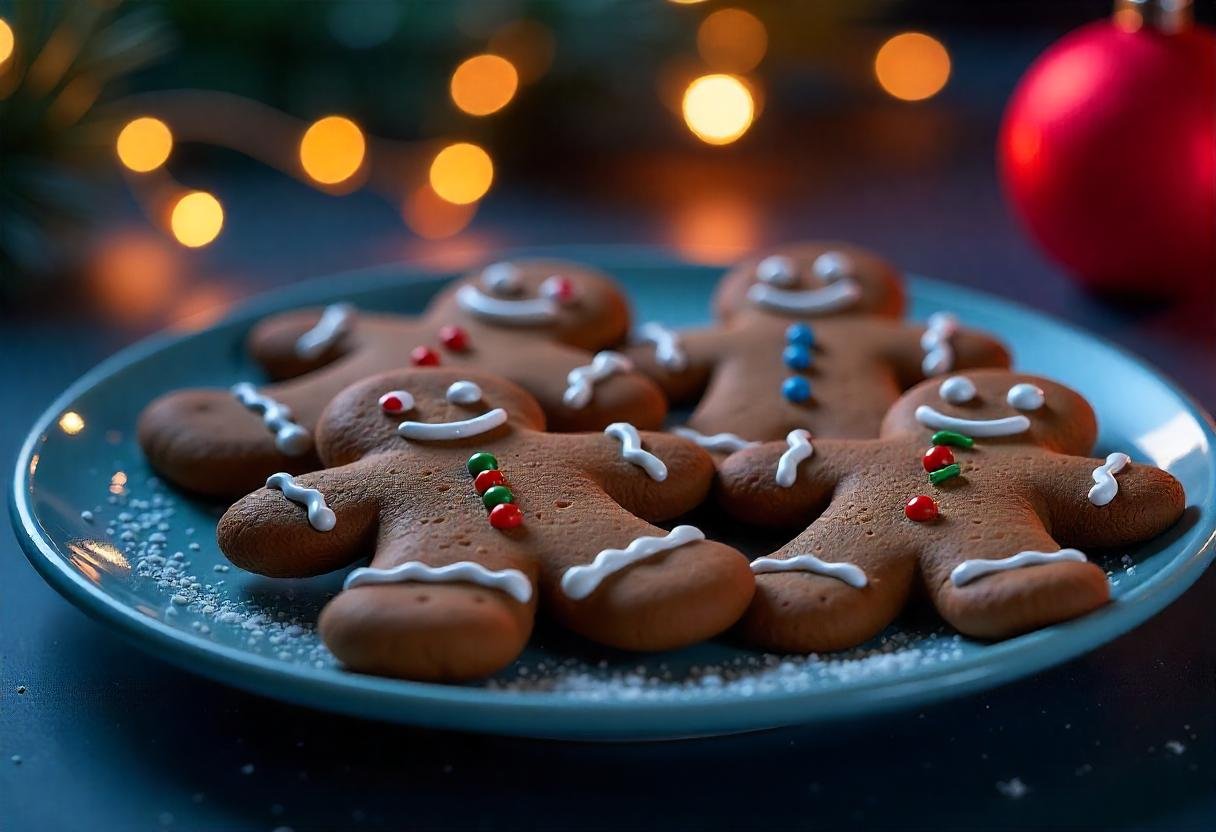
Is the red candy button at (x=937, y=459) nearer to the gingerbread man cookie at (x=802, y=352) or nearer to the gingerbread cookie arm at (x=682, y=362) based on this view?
the gingerbread man cookie at (x=802, y=352)

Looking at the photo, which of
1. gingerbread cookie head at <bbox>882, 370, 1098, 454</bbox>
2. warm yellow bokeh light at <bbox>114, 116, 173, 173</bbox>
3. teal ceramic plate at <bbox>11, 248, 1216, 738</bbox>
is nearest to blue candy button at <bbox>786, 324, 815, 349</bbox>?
gingerbread cookie head at <bbox>882, 370, 1098, 454</bbox>

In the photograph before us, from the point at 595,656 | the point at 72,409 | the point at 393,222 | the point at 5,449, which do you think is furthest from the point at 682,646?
the point at 393,222

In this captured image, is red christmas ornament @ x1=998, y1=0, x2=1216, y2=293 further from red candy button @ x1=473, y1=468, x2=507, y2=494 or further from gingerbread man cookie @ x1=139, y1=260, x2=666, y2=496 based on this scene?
red candy button @ x1=473, y1=468, x2=507, y2=494

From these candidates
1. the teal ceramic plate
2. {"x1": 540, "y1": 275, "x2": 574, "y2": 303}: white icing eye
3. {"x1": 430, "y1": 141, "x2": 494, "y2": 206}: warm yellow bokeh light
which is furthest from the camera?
{"x1": 430, "y1": 141, "x2": 494, "y2": 206}: warm yellow bokeh light

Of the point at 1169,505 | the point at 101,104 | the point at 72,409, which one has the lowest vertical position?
the point at 1169,505

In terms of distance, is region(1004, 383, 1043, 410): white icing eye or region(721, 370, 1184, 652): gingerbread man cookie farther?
region(1004, 383, 1043, 410): white icing eye

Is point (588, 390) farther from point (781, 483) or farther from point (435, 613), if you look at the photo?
point (435, 613)

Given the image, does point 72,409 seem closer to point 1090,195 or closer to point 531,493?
point 531,493
